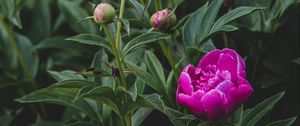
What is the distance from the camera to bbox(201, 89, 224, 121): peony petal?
120cm

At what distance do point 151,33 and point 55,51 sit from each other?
76 centimetres

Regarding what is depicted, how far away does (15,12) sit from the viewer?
1685mm

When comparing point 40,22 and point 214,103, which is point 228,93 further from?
point 40,22

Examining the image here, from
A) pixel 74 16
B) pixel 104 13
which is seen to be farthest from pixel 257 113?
pixel 74 16

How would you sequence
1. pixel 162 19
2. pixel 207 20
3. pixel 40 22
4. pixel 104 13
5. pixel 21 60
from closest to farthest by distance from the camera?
pixel 104 13 → pixel 162 19 → pixel 207 20 → pixel 21 60 → pixel 40 22

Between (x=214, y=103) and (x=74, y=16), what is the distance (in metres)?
0.80

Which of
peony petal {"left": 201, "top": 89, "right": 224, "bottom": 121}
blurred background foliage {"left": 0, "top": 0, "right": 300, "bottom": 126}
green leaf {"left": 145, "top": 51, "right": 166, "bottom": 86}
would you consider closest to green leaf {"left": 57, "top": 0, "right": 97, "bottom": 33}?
blurred background foliage {"left": 0, "top": 0, "right": 300, "bottom": 126}

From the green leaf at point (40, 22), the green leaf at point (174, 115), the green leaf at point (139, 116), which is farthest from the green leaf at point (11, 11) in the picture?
the green leaf at point (174, 115)

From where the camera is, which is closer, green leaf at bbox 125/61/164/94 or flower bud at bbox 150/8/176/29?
flower bud at bbox 150/8/176/29

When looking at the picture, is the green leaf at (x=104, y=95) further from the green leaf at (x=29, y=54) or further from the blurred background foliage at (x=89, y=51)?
the green leaf at (x=29, y=54)

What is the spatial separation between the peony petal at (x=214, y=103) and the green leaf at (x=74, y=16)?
29.0 inches

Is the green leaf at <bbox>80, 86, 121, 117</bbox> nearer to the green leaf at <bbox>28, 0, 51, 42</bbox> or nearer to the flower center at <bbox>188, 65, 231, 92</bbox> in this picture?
the flower center at <bbox>188, 65, 231, 92</bbox>

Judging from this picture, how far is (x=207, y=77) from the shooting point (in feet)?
4.17

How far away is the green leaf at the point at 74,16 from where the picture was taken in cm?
189
